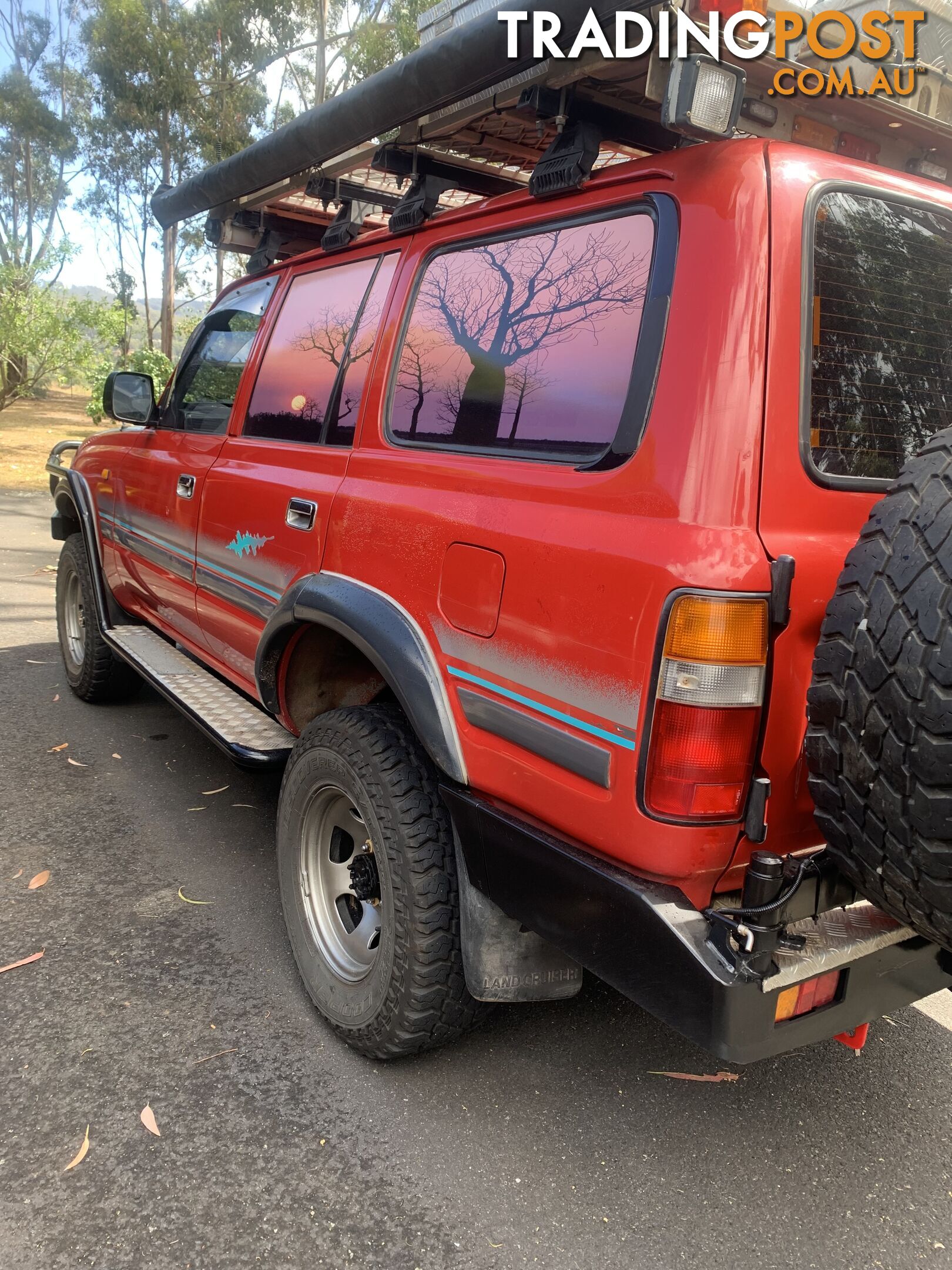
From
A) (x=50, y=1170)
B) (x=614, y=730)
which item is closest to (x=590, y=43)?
(x=614, y=730)

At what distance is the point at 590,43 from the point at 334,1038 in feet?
7.73

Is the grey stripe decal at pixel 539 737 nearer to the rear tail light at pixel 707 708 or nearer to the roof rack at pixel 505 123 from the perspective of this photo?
the rear tail light at pixel 707 708

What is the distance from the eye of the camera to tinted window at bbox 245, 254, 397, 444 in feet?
8.72

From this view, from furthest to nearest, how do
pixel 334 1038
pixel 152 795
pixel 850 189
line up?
pixel 152 795
pixel 334 1038
pixel 850 189

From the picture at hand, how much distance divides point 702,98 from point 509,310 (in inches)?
23.8

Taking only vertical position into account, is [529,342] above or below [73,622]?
above

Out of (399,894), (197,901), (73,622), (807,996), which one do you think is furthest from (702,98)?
(73,622)

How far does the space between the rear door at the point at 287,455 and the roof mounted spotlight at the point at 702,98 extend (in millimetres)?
1121

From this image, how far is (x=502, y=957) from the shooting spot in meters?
2.08

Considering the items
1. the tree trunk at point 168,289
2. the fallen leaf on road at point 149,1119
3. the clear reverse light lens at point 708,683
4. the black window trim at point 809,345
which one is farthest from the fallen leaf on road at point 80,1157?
the tree trunk at point 168,289

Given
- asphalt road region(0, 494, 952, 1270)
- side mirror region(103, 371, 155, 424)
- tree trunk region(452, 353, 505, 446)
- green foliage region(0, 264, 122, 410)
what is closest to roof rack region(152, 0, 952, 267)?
tree trunk region(452, 353, 505, 446)

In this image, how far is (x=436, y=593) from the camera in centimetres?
208

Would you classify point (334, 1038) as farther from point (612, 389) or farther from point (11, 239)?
point (11, 239)

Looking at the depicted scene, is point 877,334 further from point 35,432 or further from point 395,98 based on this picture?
point 35,432
